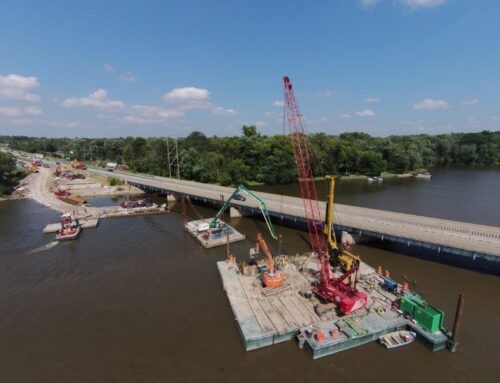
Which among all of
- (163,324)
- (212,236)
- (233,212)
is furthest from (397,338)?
(233,212)

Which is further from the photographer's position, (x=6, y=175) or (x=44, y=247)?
(x=6, y=175)

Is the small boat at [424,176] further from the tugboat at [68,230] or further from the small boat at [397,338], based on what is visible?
the tugboat at [68,230]

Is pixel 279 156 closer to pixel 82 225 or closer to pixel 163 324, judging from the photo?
pixel 82 225

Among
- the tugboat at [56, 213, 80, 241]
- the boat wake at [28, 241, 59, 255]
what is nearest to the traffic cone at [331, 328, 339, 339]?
the boat wake at [28, 241, 59, 255]

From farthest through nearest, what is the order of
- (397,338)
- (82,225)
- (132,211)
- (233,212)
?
(132,211) < (233,212) < (82,225) < (397,338)

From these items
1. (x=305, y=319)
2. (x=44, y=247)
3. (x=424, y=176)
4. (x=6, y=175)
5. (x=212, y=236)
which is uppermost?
(x=6, y=175)

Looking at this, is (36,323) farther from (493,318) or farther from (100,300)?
(493,318)

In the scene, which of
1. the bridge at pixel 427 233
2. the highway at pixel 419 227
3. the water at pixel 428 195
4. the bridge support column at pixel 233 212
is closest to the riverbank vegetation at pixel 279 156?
the water at pixel 428 195
